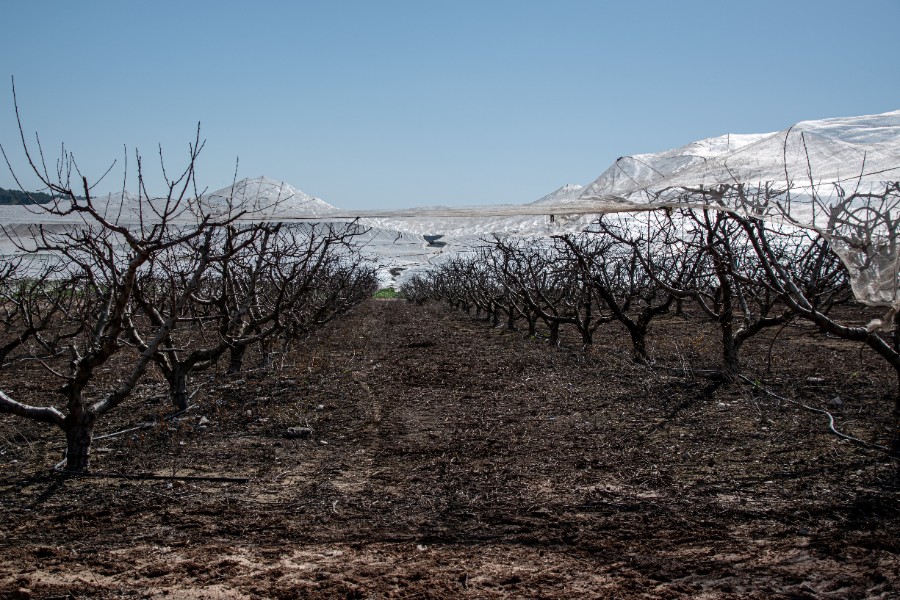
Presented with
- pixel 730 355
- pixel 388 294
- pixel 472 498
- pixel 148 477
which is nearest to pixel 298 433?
pixel 148 477

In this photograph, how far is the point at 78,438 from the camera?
4199mm

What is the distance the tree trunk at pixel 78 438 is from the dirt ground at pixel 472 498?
0.14 m

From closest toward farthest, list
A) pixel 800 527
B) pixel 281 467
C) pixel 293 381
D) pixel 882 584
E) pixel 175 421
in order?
pixel 882 584 < pixel 800 527 < pixel 281 467 < pixel 175 421 < pixel 293 381

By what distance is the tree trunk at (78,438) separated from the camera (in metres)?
4.18

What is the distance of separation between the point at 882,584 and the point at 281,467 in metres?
3.32

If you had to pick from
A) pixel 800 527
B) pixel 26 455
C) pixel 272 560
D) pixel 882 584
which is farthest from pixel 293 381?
pixel 882 584

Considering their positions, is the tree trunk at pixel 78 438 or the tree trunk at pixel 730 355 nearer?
the tree trunk at pixel 78 438

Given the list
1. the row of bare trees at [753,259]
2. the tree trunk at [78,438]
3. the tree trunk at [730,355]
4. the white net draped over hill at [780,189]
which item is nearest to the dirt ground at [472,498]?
the tree trunk at [78,438]

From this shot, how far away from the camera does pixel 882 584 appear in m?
2.61

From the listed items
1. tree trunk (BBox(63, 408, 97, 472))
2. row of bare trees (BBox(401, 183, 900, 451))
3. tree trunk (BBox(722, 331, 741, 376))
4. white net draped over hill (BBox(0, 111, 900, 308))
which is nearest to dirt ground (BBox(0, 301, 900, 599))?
tree trunk (BBox(63, 408, 97, 472))

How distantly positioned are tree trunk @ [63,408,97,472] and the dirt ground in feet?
0.45

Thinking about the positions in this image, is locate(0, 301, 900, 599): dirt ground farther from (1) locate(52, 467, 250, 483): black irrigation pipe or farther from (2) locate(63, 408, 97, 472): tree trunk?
(2) locate(63, 408, 97, 472): tree trunk

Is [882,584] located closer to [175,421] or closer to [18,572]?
[18,572]

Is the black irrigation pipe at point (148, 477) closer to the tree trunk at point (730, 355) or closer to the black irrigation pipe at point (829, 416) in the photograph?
the black irrigation pipe at point (829, 416)
